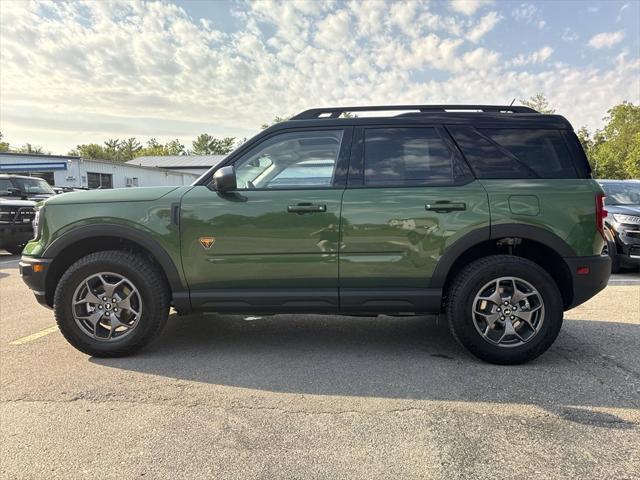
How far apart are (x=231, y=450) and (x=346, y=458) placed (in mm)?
622

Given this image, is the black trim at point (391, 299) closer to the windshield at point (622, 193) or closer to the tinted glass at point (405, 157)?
the tinted glass at point (405, 157)

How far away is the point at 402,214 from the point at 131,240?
2.18 m

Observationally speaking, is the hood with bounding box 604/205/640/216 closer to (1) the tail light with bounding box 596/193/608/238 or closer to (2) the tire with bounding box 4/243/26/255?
(1) the tail light with bounding box 596/193/608/238

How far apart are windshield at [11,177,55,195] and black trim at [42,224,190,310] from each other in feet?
31.7

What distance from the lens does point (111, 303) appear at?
3713 millimetres

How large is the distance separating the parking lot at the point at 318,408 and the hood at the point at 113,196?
1.31m

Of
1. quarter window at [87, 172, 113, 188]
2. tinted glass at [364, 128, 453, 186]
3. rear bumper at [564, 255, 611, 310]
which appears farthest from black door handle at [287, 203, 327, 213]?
quarter window at [87, 172, 113, 188]

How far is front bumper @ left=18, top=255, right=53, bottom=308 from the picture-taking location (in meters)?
3.70

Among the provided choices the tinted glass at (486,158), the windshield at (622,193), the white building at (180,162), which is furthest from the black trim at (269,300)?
the white building at (180,162)

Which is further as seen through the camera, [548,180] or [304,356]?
[304,356]

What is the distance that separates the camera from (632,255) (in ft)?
24.0

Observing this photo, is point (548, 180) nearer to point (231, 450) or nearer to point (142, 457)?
point (231, 450)

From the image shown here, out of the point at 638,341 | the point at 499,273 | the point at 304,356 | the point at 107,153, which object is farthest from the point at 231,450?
the point at 107,153

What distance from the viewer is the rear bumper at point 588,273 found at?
348 cm
